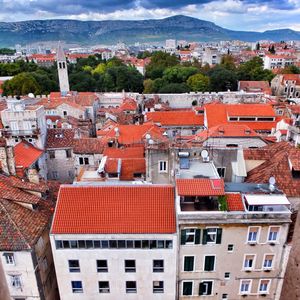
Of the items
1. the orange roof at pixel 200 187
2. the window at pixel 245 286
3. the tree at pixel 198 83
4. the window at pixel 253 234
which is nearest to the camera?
the window at pixel 253 234

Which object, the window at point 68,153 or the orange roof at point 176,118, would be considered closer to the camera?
the window at point 68,153

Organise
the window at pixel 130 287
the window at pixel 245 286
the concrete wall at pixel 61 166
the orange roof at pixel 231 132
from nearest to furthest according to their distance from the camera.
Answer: the window at pixel 130 287
the window at pixel 245 286
the concrete wall at pixel 61 166
the orange roof at pixel 231 132

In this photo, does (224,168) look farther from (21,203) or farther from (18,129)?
(18,129)

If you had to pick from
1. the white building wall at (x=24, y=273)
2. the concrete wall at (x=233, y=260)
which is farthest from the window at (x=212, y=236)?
the white building wall at (x=24, y=273)

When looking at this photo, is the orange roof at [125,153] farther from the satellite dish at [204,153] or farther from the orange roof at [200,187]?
the orange roof at [200,187]

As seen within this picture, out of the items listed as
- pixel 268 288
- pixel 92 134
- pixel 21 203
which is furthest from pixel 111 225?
pixel 92 134

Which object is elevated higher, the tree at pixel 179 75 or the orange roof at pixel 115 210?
the orange roof at pixel 115 210

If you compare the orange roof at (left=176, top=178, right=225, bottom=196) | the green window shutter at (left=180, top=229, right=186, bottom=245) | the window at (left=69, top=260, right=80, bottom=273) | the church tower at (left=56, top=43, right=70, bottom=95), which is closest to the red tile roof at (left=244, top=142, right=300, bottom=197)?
the orange roof at (left=176, top=178, right=225, bottom=196)
